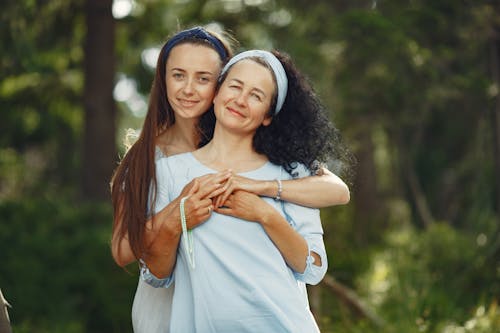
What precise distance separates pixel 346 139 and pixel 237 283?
5.68 m

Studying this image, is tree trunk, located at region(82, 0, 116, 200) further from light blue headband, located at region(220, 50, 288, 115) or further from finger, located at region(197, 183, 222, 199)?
finger, located at region(197, 183, 222, 199)

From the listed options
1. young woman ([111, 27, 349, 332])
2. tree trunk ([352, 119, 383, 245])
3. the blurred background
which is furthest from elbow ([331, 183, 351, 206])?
tree trunk ([352, 119, 383, 245])

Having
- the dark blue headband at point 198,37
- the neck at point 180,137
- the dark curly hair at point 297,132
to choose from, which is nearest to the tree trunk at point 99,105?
the neck at point 180,137

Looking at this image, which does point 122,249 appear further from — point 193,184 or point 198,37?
point 198,37

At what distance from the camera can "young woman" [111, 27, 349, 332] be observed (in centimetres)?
301

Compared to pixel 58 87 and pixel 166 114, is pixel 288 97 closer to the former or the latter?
pixel 166 114

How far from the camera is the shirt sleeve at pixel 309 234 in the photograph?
10.2 ft

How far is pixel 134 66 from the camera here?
12.8m

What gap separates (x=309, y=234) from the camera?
123 inches

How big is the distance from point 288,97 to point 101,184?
24.8 feet

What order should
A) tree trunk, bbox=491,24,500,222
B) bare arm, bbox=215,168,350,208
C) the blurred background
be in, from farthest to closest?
tree trunk, bbox=491,24,500,222 < the blurred background < bare arm, bbox=215,168,350,208

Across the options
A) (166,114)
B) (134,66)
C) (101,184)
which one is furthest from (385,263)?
(134,66)

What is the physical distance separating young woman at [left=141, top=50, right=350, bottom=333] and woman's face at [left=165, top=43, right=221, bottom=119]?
233mm

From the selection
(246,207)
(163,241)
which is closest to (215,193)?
(246,207)
